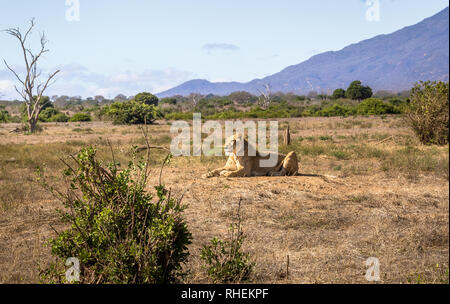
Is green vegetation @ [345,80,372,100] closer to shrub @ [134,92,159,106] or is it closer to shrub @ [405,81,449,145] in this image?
shrub @ [134,92,159,106]

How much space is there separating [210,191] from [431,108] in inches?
443

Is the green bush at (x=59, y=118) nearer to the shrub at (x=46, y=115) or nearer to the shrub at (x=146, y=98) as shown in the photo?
→ the shrub at (x=46, y=115)

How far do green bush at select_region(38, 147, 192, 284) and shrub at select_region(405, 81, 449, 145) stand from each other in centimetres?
1462

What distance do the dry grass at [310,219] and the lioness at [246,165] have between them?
0.42m

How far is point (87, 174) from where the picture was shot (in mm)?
4090

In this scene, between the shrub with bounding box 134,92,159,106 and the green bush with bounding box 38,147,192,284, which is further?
the shrub with bounding box 134,92,159,106

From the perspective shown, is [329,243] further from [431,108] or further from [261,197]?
[431,108]

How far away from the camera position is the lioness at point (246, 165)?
415 inches

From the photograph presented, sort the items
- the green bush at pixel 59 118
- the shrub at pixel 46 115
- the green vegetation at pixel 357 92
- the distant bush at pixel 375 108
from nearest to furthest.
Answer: the distant bush at pixel 375 108 → the green bush at pixel 59 118 → the shrub at pixel 46 115 → the green vegetation at pixel 357 92

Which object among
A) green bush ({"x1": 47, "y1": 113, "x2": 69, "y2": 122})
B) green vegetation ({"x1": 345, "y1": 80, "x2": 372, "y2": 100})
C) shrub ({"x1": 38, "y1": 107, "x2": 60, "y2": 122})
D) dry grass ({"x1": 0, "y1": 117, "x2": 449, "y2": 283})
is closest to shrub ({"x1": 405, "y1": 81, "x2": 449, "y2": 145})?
dry grass ({"x1": 0, "y1": 117, "x2": 449, "y2": 283})

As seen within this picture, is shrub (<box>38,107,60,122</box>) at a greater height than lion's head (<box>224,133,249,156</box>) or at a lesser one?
greater

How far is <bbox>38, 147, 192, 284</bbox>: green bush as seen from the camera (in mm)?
3842

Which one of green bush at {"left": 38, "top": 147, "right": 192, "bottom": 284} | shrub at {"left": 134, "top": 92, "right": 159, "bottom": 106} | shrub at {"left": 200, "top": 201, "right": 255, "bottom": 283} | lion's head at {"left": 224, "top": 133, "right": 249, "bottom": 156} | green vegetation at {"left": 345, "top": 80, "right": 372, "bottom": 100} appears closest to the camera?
green bush at {"left": 38, "top": 147, "right": 192, "bottom": 284}

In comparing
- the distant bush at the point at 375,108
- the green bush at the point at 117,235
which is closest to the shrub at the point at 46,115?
the distant bush at the point at 375,108
